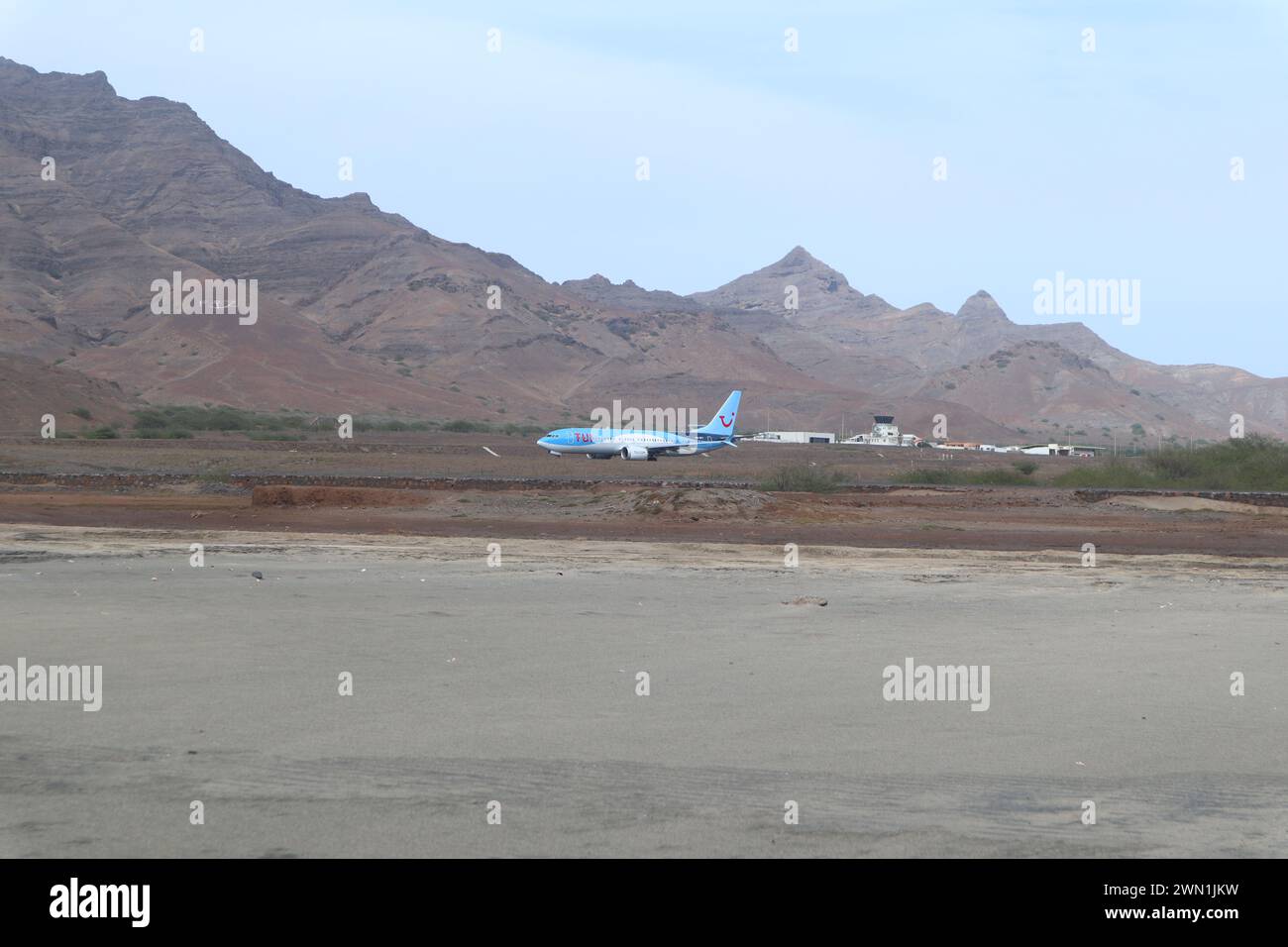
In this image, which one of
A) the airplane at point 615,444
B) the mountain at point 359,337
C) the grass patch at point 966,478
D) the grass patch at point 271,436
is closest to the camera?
the grass patch at point 966,478

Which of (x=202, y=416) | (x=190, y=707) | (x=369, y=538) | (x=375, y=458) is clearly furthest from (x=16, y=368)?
(x=190, y=707)

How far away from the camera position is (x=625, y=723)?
31.4 feet

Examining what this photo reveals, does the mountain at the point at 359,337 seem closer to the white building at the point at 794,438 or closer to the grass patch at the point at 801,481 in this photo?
the white building at the point at 794,438

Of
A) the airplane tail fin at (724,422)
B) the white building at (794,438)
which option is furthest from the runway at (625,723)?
the white building at (794,438)

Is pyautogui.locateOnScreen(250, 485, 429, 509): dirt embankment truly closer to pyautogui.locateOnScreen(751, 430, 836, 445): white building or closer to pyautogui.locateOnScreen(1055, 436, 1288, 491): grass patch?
pyautogui.locateOnScreen(1055, 436, 1288, 491): grass patch

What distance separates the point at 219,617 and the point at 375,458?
Answer: 4915cm

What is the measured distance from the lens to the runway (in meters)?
7.00

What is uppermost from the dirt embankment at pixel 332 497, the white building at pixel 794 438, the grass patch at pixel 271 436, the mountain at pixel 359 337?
the mountain at pixel 359 337

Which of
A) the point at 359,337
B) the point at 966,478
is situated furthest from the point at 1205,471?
the point at 359,337

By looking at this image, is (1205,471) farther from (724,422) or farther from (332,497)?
(332,497)

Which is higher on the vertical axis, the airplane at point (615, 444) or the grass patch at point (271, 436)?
the grass patch at point (271, 436)

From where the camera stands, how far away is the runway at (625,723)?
23.0 feet

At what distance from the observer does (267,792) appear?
24.6 ft

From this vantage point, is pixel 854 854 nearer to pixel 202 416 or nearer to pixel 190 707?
pixel 190 707
